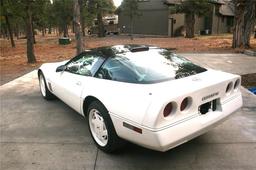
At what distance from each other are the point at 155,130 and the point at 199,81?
95cm

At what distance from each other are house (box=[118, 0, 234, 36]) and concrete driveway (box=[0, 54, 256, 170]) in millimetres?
27926

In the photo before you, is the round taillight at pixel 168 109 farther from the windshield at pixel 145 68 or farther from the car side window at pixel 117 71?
the car side window at pixel 117 71

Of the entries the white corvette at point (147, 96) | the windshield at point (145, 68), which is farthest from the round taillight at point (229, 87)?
the windshield at point (145, 68)

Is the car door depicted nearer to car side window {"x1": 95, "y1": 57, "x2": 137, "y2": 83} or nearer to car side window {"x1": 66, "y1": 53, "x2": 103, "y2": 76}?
car side window {"x1": 66, "y1": 53, "x2": 103, "y2": 76}

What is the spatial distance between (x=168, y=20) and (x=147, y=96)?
32.3 meters

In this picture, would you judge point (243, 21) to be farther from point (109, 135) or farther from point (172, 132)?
point (172, 132)

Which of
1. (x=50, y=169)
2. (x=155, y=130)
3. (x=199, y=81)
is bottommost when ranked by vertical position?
(x=50, y=169)

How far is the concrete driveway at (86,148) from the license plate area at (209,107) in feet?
2.01

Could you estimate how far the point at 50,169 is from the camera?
11.0ft

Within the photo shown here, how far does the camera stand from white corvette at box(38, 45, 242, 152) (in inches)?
116

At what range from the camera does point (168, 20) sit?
3403 cm

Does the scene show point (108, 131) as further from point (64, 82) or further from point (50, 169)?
point (64, 82)

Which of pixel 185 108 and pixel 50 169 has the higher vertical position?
pixel 185 108

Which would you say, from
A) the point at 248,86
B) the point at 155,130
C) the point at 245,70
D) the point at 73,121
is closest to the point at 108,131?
the point at 155,130
